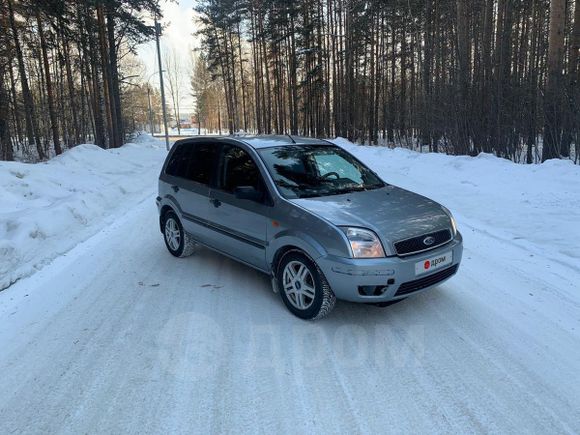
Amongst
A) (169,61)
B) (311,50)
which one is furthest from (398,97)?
(169,61)

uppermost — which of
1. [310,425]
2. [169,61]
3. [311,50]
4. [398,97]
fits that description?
[169,61]

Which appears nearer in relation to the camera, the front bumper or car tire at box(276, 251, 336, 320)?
the front bumper

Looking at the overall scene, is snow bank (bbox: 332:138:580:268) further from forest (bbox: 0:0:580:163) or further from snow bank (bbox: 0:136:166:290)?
snow bank (bbox: 0:136:166:290)

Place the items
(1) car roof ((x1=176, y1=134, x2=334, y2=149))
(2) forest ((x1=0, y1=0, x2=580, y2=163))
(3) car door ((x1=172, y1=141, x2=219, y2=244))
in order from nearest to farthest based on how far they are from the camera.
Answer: (1) car roof ((x1=176, y1=134, x2=334, y2=149)), (3) car door ((x1=172, y1=141, x2=219, y2=244)), (2) forest ((x1=0, y1=0, x2=580, y2=163))

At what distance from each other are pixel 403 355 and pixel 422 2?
2623 cm

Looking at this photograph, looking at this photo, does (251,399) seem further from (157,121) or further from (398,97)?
(157,121)

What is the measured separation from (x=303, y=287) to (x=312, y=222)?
651mm

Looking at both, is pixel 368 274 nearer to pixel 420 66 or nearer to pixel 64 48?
pixel 420 66

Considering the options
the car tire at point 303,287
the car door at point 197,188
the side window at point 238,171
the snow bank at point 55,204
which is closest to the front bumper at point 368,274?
the car tire at point 303,287

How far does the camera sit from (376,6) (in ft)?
95.1

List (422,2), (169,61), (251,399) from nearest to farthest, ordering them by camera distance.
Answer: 1. (251,399)
2. (422,2)
3. (169,61)

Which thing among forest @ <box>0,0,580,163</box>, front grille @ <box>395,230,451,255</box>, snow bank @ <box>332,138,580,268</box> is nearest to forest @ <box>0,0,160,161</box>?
forest @ <box>0,0,580,163</box>

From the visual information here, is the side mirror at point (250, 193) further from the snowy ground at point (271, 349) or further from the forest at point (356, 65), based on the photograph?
the forest at point (356, 65)

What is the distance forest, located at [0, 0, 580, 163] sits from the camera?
13.7 m
